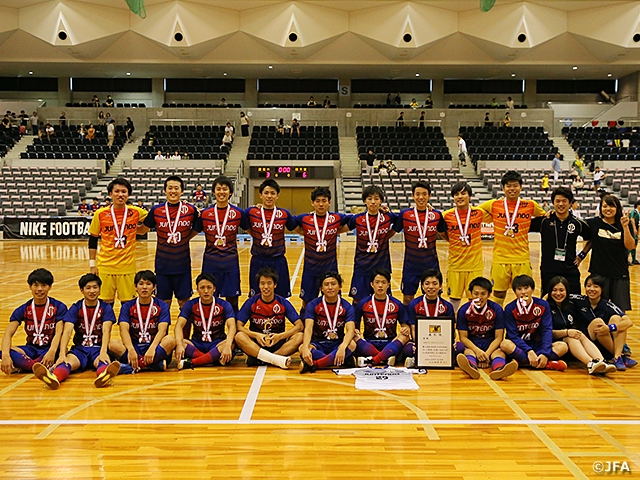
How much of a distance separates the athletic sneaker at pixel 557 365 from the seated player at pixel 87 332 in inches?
162

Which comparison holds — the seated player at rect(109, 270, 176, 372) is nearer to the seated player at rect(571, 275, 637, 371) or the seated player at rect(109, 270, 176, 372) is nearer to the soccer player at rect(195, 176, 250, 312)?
the soccer player at rect(195, 176, 250, 312)

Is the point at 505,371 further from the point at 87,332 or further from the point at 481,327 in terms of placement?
the point at 87,332

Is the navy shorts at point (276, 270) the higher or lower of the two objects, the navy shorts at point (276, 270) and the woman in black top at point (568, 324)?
the higher

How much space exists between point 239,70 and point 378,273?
26.1 meters

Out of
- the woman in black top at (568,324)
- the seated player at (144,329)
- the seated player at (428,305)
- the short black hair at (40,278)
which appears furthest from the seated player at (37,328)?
the woman in black top at (568,324)

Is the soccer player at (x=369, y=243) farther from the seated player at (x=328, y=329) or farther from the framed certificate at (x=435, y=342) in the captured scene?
the framed certificate at (x=435, y=342)

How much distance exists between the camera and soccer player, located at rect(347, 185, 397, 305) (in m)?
6.36

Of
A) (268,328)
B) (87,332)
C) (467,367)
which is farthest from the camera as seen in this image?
(268,328)

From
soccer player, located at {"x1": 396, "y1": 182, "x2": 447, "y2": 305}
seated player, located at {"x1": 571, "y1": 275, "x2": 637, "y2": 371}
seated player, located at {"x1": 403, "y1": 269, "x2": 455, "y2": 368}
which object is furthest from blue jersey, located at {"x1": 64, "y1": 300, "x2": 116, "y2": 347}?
seated player, located at {"x1": 571, "y1": 275, "x2": 637, "y2": 371}

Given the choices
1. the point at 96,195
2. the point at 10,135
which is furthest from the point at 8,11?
the point at 96,195

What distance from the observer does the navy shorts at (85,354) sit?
18.3 feet

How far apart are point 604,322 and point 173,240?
4.42 meters

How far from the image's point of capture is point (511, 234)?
20.9 feet

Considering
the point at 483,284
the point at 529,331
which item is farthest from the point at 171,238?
the point at 529,331
